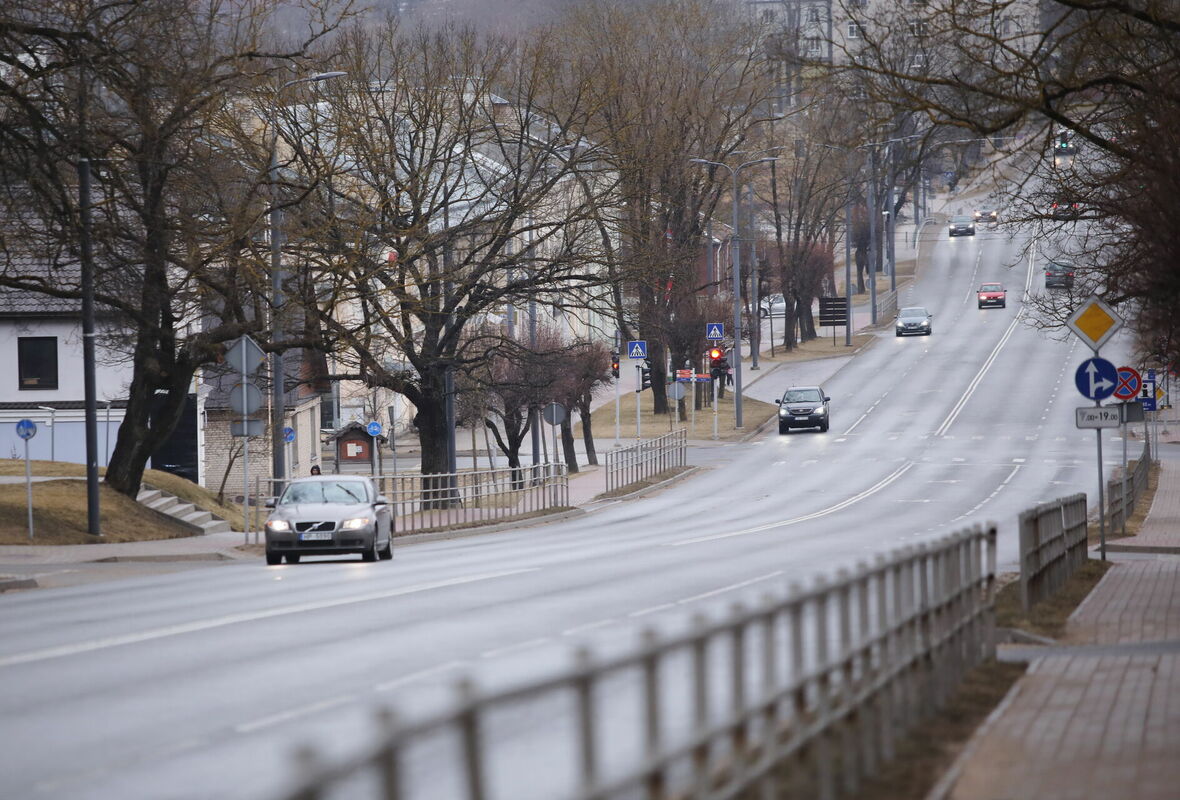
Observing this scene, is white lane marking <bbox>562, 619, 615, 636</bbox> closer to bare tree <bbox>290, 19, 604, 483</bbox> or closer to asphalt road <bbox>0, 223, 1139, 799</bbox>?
asphalt road <bbox>0, 223, 1139, 799</bbox>

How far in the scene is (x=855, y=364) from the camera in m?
91.4

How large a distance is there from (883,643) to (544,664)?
3716 millimetres

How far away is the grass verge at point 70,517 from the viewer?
30.1 meters

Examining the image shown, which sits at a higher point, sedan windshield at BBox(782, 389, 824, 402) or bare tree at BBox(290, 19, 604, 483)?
bare tree at BBox(290, 19, 604, 483)

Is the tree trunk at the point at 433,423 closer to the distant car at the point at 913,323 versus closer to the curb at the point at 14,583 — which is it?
the curb at the point at 14,583

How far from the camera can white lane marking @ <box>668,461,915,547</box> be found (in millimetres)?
31741

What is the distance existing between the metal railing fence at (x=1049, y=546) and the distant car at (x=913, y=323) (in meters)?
78.8

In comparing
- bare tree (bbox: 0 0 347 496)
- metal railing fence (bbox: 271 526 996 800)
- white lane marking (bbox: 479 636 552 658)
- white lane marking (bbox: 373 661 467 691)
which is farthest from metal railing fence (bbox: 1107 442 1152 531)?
metal railing fence (bbox: 271 526 996 800)

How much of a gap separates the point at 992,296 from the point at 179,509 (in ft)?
266

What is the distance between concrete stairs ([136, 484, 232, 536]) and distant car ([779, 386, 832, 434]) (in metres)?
32.1

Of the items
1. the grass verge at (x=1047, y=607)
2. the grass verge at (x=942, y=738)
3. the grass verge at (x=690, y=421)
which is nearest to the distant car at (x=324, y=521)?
the grass verge at (x=1047, y=607)

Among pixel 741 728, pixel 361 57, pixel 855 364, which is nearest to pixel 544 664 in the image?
pixel 741 728

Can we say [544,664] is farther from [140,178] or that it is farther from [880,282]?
[880,282]

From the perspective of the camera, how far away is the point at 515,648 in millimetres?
13867
